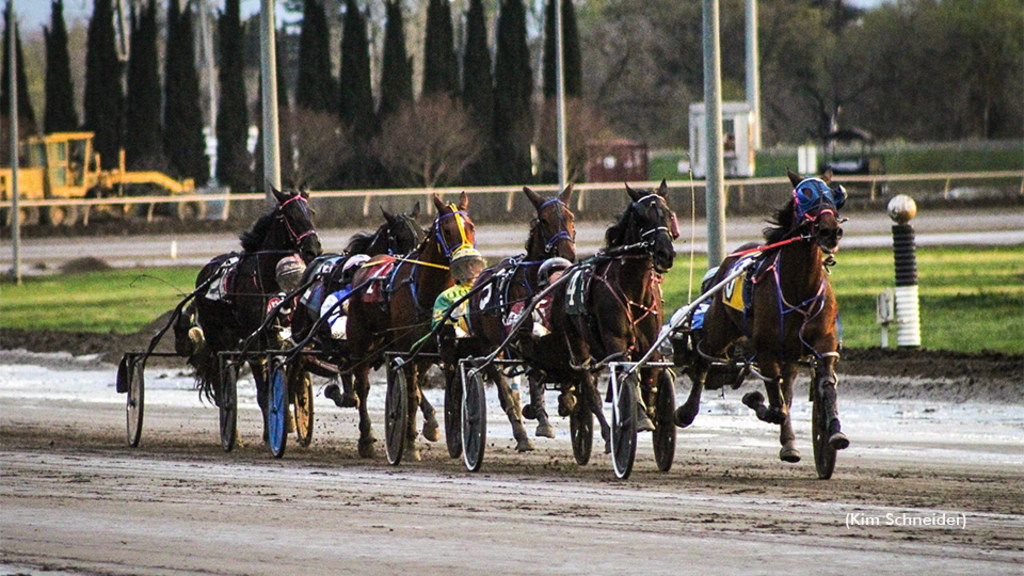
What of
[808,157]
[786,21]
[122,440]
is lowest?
[122,440]

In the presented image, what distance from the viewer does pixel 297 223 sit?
14555mm

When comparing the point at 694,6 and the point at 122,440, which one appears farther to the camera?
the point at 694,6

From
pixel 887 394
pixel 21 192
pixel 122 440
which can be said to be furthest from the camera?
pixel 21 192

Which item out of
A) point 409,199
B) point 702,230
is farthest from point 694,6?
point 702,230

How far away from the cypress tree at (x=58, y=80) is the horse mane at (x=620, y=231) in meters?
52.5

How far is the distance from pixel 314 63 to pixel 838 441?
49.1m

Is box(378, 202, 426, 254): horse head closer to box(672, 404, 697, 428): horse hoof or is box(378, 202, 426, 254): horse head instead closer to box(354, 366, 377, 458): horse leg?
box(354, 366, 377, 458): horse leg

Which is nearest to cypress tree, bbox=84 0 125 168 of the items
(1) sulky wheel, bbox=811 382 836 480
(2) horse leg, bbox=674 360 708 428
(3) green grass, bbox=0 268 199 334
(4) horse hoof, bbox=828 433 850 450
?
(3) green grass, bbox=0 268 199 334

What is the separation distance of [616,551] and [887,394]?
8.89m

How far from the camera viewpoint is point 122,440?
48.2 feet

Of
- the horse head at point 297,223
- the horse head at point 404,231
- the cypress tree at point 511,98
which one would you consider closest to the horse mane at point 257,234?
the horse head at point 297,223

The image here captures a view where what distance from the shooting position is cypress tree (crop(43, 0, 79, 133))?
6100cm

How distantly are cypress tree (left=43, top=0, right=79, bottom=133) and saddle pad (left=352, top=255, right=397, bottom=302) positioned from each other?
49910 mm

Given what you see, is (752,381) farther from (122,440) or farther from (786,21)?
(786,21)
